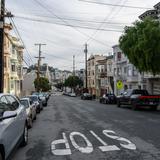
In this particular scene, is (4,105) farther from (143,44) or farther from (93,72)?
(93,72)

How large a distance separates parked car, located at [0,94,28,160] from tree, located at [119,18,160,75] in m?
18.1

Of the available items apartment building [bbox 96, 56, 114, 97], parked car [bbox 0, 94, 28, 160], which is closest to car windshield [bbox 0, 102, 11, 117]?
parked car [bbox 0, 94, 28, 160]

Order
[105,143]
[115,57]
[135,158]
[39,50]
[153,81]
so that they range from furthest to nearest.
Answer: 1. [39,50]
2. [115,57]
3. [153,81]
4. [105,143]
5. [135,158]

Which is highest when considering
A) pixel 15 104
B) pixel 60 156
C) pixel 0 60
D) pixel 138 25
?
pixel 138 25

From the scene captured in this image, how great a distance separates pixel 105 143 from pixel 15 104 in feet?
9.75

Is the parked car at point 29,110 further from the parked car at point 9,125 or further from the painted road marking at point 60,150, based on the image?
the parked car at point 9,125

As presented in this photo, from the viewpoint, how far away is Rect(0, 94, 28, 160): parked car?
677 cm

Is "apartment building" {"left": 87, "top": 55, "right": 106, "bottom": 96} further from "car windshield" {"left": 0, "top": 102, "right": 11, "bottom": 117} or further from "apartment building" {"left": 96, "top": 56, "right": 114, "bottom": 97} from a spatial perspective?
"car windshield" {"left": 0, "top": 102, "right": 11, "bottom": 117}

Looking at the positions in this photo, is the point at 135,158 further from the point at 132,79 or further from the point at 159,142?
the point at 132,79

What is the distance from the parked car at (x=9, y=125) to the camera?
677 centimetres

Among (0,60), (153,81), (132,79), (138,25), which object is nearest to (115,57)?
(132,79)

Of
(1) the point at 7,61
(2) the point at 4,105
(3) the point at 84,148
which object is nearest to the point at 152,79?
(1) the point at 7,61

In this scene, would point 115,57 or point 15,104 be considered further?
point 115,57

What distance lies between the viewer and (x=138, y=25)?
28.1 meters
